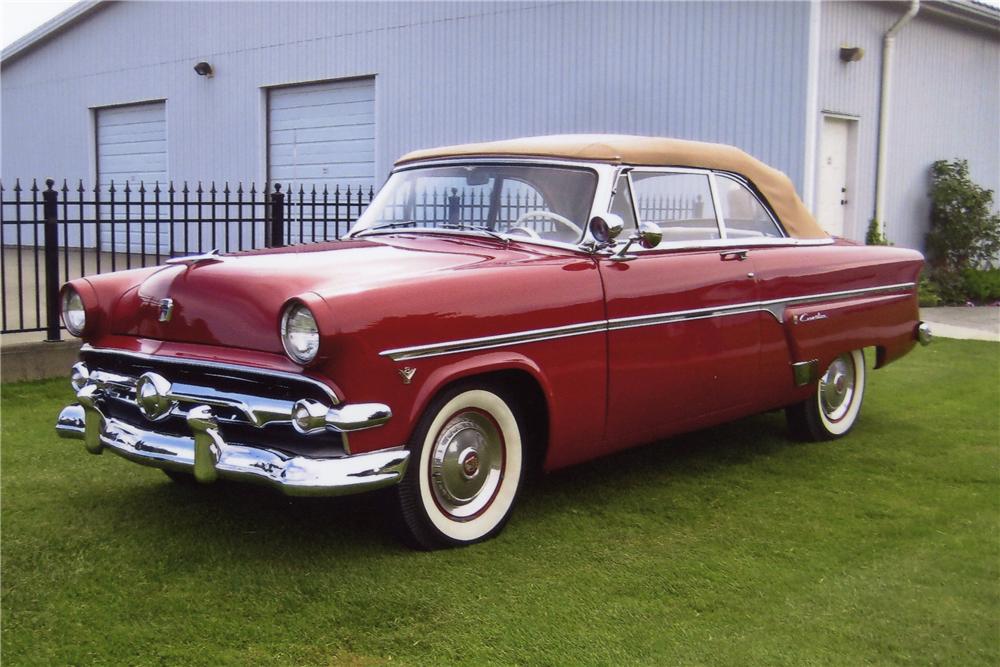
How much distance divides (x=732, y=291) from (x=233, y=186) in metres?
13.8

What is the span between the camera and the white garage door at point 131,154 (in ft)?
60.6

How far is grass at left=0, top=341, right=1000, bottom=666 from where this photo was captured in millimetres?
3055

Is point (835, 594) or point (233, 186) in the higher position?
point (233, 186)

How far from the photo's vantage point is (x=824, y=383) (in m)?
5.67

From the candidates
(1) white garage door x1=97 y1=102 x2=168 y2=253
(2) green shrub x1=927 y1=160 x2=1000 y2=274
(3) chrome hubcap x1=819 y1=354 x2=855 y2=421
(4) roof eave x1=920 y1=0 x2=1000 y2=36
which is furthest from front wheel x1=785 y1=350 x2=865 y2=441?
(1) white garage door x1=97 y1=102 x2=168 y2=253

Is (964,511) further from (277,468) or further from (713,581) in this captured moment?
(277,468)

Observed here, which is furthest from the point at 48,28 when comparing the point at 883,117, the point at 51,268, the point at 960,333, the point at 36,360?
the point at 960,333

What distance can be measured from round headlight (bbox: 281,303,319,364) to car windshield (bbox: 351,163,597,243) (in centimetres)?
126

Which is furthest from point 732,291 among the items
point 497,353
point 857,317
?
point 497,353

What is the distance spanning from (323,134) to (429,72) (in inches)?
94.3

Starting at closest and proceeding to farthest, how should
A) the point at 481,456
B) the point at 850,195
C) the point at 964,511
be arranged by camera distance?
the point at 481,456, the point at 964,511, the point at 850,195

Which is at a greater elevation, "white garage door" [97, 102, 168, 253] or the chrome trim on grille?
"white garage door" [97, 102, 168, 253]

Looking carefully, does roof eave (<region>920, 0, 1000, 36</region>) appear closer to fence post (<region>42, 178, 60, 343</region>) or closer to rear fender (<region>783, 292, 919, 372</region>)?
rear fender (<region>783, 292, 919, 372</region>)

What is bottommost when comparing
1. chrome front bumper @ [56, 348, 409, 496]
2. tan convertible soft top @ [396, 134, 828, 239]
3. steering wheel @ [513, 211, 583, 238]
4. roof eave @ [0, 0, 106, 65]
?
chrome front bumper @ [56, 348, 409, 496]
